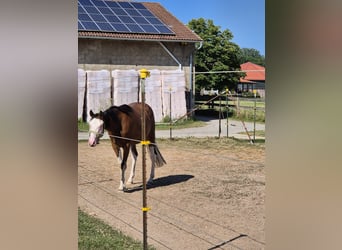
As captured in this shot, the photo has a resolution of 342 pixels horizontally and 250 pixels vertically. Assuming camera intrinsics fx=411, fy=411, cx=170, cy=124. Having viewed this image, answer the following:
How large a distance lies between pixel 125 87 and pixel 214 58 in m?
1.94

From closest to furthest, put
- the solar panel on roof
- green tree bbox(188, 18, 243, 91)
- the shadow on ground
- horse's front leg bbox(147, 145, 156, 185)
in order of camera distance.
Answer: the shadow on ground
horse's front leg bbox(147, 145, 156, 185)
the solar panel on roof
green tree bbox(188, 18, 243, 91)

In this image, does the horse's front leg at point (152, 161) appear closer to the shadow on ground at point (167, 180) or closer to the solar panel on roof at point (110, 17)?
the shadow on ground at point (167, 180)

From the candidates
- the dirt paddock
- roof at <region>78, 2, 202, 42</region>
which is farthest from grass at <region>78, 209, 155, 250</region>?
roof at <region>78, 2, 202, 42</region>

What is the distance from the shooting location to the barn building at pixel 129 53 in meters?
4.96

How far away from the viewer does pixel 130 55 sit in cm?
620

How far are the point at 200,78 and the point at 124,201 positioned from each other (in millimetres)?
4192

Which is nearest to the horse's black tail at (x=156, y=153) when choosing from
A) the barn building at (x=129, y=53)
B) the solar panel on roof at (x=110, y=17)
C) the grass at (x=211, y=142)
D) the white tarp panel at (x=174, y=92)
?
the grass at (x=211, y=142)

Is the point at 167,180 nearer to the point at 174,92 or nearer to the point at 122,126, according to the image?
the point at 122,126

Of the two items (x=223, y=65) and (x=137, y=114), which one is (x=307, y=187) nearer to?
(x=137, y=114)

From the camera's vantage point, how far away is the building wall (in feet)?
19.4

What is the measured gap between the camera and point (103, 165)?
3.65 metres

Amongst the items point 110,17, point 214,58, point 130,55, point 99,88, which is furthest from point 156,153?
point 214,58

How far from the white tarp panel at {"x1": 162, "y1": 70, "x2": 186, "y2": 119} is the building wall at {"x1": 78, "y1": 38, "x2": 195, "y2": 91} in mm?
284

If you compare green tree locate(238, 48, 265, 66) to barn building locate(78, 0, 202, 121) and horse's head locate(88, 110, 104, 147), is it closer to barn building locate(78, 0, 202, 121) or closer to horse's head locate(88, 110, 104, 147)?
horse's head locate(88, 110, 104, 147)
